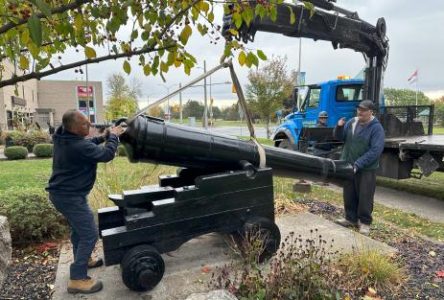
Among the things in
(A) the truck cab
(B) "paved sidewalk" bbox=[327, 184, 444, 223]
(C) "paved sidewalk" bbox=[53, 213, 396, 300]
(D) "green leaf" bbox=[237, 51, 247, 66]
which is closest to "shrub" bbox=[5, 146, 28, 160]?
(A) the truck cab

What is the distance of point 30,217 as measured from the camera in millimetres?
4254

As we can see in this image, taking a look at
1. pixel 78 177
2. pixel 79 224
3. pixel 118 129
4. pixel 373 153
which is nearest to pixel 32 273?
pixel 79 224

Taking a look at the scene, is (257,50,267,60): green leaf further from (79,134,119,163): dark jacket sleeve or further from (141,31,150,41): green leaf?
(79,134,119,163): dark jacket sleeve

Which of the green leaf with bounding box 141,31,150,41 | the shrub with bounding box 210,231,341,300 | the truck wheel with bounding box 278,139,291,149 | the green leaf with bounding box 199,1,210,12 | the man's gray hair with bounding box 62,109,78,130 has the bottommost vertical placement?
the shrub with bounding box 210,231,341,300

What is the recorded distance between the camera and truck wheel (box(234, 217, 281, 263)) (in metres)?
3.51

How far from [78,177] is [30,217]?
151 centimetres

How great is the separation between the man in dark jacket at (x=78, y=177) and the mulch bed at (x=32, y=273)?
1.27 feet

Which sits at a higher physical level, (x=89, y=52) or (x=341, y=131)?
(x=89, y=52)

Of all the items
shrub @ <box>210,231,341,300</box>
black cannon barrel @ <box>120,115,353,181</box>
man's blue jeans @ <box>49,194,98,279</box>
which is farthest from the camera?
black cannon barrel @ <box>120,115,353,181</box>

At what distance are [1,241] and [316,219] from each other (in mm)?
3844

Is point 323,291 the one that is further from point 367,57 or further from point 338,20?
point 367,57

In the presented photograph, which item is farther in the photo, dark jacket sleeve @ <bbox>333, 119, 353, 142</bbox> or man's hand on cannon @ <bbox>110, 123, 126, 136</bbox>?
dark jacket sleeve @ <bbox>333, 119, 353, 142</bbox>

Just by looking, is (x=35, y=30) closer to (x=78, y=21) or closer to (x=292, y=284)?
(x=78, y=21)

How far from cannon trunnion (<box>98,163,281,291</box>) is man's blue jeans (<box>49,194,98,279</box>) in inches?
7.8
